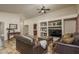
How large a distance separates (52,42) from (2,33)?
3.34 feet

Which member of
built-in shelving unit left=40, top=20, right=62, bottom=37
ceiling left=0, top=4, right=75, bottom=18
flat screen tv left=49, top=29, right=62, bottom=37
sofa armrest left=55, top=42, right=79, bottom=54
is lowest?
sofa armrest left=55, top=42, right=79, bottom=54

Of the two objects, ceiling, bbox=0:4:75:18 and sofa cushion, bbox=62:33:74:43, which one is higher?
ceiling, bbox=0:4:75:18

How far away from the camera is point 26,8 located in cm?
233

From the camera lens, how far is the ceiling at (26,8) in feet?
7.48

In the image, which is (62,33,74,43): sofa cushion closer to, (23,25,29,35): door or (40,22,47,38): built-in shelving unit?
(40,22,47,38): built-in shelving unit

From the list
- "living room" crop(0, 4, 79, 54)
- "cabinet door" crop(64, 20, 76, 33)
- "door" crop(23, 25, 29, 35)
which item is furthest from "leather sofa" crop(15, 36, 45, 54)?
"cabinet door" crop(64, 20, 76, 33)

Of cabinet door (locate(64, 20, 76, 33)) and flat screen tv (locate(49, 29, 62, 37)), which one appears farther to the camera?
flat screen tv (locate(49, 29, 62, 37))

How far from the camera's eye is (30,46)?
2301 millimetres

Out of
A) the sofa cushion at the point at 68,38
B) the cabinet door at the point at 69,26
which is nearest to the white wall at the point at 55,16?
the cabinet door at the point at 69,26

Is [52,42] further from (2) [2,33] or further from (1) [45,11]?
(2) [2,33]

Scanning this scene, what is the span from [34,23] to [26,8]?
347 millimetres

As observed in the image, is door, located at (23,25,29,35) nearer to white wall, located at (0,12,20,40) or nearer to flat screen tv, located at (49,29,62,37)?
white wall, located at (0,12,20,40)

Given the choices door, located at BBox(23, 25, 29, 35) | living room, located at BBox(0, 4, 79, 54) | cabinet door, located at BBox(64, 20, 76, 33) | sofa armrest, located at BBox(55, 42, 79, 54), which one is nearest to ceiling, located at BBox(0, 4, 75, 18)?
living room, located at BBox(0, 4, 79, 54)

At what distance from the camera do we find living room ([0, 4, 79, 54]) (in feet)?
7.39
